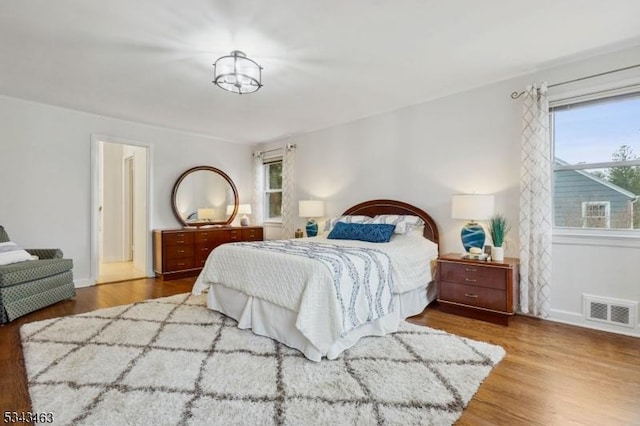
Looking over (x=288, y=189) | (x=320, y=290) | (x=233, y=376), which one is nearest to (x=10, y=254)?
(x=233, y=376)

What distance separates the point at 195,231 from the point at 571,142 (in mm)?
5071

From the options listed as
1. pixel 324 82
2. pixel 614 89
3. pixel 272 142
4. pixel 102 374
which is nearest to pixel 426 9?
pixel 324 82

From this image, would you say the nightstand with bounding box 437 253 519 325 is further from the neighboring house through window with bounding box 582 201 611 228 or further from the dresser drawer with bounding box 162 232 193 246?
the dresser drawer with bounding box 162 232 193 246

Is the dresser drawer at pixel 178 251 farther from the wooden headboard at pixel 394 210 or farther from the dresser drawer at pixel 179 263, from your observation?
the wooden headboard at pixel 394 210

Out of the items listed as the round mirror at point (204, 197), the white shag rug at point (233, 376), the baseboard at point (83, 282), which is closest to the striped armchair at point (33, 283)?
the white shag rug at point (233, 376)

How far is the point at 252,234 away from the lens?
6.03 meters

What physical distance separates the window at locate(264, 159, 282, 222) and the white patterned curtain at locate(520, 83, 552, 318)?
4.10 meters

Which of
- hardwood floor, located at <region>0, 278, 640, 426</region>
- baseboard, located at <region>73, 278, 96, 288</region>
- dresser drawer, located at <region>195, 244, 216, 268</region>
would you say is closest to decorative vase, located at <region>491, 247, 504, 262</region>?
hardwood floor, located at <region>0, 278, 640, 426</region>

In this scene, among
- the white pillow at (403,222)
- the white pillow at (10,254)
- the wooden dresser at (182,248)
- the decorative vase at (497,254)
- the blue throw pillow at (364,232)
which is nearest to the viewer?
the decorative vase at (497,254)

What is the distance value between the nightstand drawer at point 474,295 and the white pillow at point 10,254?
14.8 feet

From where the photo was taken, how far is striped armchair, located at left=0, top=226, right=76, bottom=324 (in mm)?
3023

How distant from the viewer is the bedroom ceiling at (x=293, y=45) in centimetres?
218

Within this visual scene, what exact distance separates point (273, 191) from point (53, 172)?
10.9ft

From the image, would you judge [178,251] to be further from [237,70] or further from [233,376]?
[233,376]
